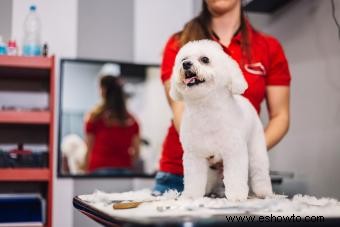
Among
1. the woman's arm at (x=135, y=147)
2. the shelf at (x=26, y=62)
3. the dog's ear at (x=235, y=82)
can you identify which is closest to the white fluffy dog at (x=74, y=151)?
the woman's arm at (x=135, y=147)

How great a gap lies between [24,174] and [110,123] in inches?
24.0

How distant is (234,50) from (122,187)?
1.59 meters

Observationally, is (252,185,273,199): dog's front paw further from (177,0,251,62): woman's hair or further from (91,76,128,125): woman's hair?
(91,76,128,125): woman's hair

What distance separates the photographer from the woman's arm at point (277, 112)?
134 centimetres

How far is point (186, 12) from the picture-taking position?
9.66 ft

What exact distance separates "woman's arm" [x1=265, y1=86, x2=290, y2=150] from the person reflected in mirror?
1390 mm

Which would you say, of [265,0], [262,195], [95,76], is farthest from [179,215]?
[95,76]

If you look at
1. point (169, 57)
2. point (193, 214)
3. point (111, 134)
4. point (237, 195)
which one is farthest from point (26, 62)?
point (193, 214)

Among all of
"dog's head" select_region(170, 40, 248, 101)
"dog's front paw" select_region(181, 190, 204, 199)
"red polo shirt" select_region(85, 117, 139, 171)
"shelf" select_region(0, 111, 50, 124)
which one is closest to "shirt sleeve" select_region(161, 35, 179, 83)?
"dog's head" select_region(170, 40, 248, 101)

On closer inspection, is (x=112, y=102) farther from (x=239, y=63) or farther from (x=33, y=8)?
(x=239, y=63)

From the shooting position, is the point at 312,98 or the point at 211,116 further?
the point at 312,98

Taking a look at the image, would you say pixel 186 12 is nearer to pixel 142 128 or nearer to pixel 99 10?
pixel 99 10

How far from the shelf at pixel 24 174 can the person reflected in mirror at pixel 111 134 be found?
14.3 inches

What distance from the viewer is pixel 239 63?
4.24 feet
